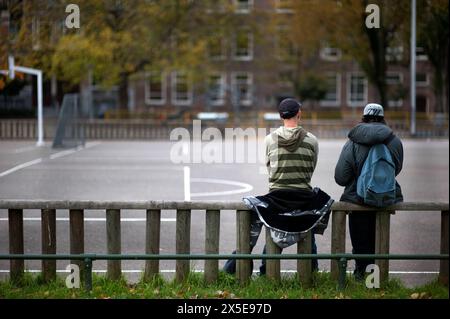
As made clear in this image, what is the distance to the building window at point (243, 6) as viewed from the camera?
1691 inches

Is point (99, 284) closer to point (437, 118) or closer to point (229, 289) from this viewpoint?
point (229, 289)

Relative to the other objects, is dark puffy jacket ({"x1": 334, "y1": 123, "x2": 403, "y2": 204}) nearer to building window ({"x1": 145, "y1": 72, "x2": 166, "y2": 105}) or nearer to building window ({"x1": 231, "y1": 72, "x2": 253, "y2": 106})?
building window ({"x1": 231, "y1": 72, "x2": 253, "y2": 106})

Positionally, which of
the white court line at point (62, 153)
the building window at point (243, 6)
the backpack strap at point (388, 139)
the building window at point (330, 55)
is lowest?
the white court line at point (62, 153)

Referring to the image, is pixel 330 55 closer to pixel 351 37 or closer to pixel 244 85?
pixel 244 85

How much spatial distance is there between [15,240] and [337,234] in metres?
2.87

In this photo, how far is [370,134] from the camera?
6.48 meters

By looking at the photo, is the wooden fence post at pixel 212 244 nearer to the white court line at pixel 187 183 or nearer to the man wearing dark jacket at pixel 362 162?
the man wearing dark jacket at pixel 362 162

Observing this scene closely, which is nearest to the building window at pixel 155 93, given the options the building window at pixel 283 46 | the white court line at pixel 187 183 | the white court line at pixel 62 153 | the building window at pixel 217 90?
the building window at pixel 217 90

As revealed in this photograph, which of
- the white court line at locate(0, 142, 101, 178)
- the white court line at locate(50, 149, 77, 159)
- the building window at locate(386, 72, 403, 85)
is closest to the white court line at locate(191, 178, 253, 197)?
the white court line at locate(0, 142, 101, 178)

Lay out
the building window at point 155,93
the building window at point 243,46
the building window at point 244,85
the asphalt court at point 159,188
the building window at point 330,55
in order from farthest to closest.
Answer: the building window at point 155,93 < the building window at point 244,85 < the building window at point 330,55 < the building window at point 243,46 < the asphalt court at point 159,188

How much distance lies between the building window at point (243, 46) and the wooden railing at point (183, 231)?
1517 inches

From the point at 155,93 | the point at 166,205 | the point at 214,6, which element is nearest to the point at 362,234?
the point at 166,205
